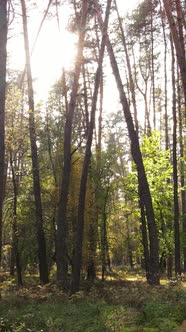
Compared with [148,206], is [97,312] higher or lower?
lower

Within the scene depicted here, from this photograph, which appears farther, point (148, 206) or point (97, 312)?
point (148, 206)

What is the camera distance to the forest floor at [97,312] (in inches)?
292

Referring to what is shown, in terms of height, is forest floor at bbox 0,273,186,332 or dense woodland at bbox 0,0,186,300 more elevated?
dense woodland at bbox 0,0,186,300

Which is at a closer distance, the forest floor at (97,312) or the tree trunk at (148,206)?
the forest floor at (97,312)

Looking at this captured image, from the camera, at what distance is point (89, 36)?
20.4 m

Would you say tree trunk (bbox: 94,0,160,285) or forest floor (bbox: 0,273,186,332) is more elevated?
tree trunk (bbox: 94,0,160,285)

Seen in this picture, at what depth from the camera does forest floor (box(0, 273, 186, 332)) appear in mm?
7420

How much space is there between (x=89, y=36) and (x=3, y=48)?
10661 mm

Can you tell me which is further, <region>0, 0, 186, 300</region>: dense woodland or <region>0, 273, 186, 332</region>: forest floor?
<region>0, 0, 186, 300</region>: dense woodland

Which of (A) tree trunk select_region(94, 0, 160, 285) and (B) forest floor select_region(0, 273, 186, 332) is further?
(A) tree trunk select_region(94, 0, 160, 285)

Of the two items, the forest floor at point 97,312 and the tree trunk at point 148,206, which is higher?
the tree trunk at point 148,206

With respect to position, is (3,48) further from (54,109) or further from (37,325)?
(54,109)

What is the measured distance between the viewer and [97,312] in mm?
8766

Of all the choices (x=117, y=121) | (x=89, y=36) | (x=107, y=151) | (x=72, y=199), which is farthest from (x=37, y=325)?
(x=117, y=121)
